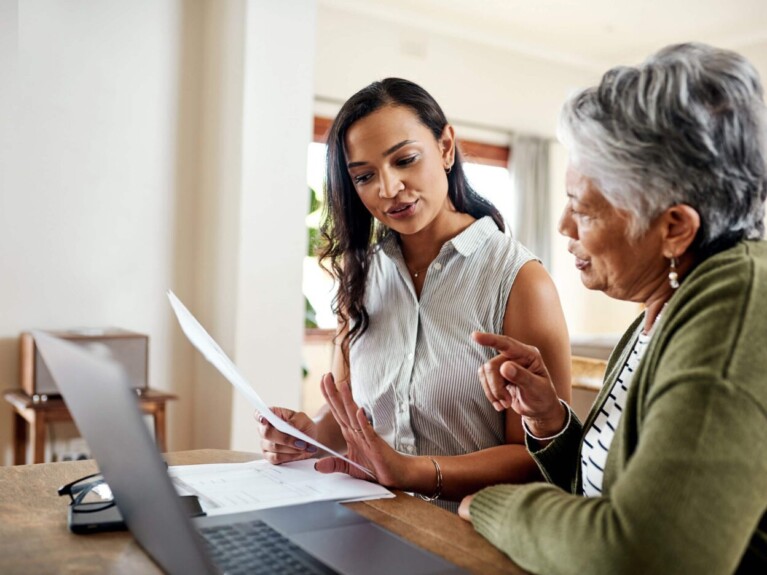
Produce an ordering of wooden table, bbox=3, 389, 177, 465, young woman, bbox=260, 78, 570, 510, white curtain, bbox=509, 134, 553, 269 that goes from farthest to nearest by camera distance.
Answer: white curtain, bbox=509, 134, 553, 269 < wooden table, bbox=3, 389, 177, 465 < young woman, bbox=260, 78, 570, 510

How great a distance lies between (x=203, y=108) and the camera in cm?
384

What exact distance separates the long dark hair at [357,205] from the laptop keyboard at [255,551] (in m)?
0.77

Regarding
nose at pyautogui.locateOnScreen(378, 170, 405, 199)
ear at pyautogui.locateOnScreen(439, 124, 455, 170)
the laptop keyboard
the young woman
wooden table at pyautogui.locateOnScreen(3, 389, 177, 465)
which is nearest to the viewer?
the laptop keyboard

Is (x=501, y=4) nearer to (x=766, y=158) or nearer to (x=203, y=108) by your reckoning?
(x=203, y=108)

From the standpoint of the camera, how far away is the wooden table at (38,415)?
3.05 m

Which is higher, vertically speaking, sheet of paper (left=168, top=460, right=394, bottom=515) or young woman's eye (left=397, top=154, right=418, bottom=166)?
young woman's eye (left=397, top=154, right=418, bottom=166)

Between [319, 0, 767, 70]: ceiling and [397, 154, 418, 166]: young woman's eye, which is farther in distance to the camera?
[319, 0, 767, 70]: ceiling

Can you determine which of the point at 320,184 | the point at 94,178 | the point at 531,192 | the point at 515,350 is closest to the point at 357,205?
the point at 515,350

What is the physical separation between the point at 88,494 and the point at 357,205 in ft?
3.01

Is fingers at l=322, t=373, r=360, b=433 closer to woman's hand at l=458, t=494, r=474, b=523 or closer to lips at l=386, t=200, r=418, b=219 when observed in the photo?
woman's hand at l=458, t=494, r=474, b=523

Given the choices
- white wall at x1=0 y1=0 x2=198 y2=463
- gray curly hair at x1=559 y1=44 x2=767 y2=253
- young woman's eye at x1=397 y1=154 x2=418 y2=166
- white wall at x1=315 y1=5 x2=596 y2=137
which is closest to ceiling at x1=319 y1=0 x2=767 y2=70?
white wall at x1=315 y1=5 x2=596 y2=137

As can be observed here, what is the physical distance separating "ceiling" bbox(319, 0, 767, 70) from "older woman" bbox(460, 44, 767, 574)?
15.8 ft

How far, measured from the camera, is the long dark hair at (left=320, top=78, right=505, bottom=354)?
170 cm

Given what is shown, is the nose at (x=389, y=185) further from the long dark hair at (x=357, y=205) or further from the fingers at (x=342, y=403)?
the fingers at (x=342, y=403)
